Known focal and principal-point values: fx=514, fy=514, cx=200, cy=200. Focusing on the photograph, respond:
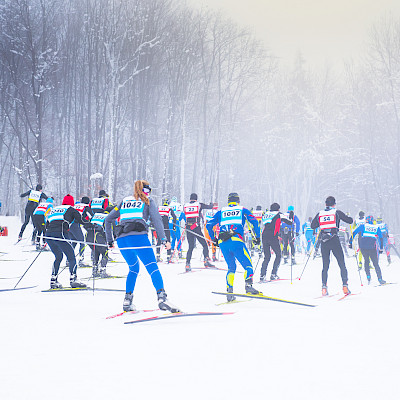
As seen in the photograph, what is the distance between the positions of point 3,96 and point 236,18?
56.6 feet

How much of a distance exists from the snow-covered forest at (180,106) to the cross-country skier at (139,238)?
1844cm

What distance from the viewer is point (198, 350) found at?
544cm

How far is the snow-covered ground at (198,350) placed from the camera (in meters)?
4.10

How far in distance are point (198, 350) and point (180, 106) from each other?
2931 centimetres

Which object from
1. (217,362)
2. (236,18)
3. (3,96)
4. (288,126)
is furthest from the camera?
(288,126)

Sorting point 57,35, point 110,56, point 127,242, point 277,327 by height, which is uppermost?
point 57,35

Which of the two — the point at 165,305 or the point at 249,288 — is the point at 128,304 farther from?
the point at 249,288

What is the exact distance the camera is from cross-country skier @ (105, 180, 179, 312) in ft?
24.0

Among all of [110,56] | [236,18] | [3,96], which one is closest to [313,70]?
[236,18]

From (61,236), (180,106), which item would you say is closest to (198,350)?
(61,236)

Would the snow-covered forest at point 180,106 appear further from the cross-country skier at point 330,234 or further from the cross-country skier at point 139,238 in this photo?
the cross-country skier at point 139,238

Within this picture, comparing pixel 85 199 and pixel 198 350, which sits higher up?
pixel 85 199

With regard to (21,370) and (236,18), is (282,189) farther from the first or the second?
(21,370)

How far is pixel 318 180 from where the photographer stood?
163ft
